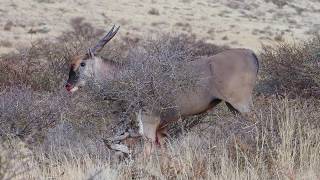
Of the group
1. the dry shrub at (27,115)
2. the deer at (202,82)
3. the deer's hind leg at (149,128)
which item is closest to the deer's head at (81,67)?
the deer at (202,82)

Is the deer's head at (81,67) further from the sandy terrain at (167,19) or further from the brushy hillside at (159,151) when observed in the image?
the sandy terrain at (167,19)

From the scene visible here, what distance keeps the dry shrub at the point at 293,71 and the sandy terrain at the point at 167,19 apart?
1271cm

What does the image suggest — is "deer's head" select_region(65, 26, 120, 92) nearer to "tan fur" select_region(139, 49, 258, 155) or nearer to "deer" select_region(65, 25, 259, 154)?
"deer" select_region(65, 25, 259, 154)

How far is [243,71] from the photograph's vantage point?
31.9 ft

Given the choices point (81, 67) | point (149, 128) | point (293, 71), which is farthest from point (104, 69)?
point (293, 71)

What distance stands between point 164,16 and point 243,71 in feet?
115

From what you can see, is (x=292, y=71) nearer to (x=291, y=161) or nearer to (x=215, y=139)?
(x=215, y=139)

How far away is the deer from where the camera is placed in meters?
8.72

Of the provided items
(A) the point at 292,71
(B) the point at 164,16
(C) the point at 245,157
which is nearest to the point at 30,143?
(C) the point at 245,157

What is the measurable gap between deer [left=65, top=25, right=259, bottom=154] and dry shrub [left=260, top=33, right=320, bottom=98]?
227 cm

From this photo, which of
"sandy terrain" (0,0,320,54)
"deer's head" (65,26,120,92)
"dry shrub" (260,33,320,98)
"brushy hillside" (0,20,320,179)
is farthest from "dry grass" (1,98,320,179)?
"sandy terrain" (0,0,320,54)

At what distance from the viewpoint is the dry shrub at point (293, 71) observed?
1223 cm

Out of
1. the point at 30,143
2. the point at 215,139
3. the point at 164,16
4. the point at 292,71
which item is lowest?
the point at 164,16

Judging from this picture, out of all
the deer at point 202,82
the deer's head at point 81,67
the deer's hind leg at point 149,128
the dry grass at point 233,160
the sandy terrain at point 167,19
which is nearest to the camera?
the dry grass at point 233,160
